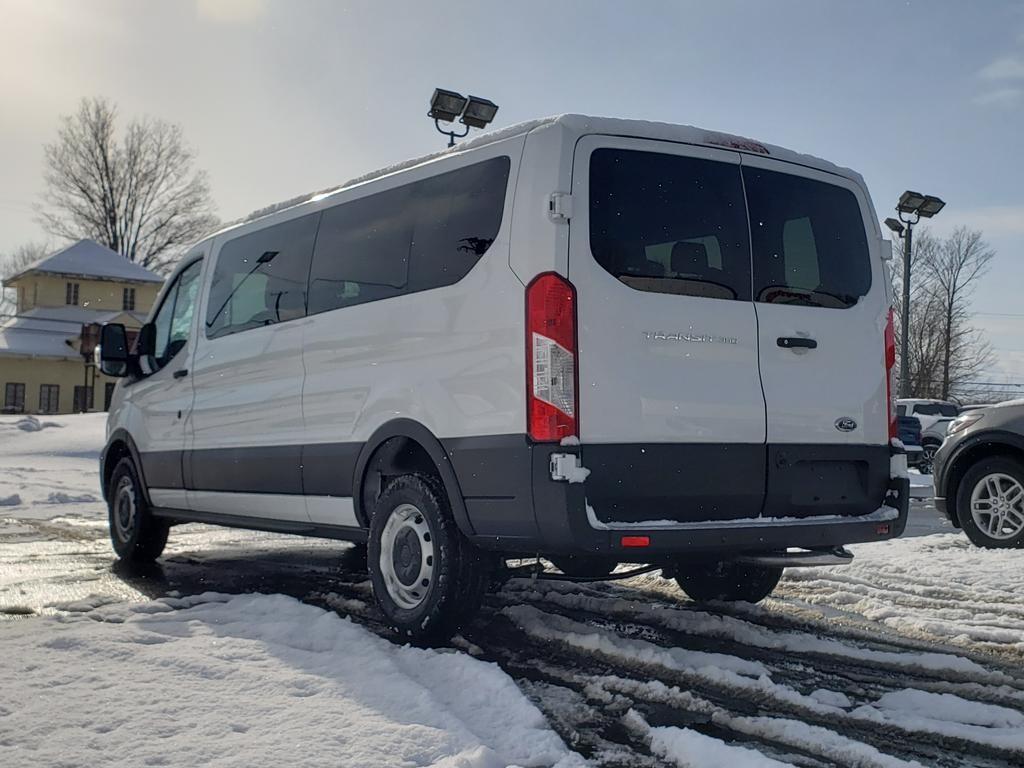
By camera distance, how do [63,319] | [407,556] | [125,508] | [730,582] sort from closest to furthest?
[407,556]
[730,582]
[125,508]
[63,319]

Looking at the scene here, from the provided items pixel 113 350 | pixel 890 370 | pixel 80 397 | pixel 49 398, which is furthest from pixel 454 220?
pixel 49 398

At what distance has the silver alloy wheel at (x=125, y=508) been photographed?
8273 mm

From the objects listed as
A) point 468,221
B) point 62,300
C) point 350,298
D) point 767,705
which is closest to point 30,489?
point 350,298

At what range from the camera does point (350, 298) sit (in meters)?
5.66

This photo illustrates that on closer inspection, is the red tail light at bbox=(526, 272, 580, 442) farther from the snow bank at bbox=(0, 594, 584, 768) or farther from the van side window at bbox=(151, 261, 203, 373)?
the van side window at bbox=(151, 261, 203, 373)

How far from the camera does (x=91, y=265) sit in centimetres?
5756

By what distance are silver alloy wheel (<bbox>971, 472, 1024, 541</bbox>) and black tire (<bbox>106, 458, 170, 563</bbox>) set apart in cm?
648

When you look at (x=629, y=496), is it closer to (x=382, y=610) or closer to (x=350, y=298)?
(x=382, y=610)

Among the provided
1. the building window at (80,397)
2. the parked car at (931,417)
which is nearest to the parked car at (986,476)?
the parked car at (931,417)

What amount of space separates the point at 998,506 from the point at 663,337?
5.25 m

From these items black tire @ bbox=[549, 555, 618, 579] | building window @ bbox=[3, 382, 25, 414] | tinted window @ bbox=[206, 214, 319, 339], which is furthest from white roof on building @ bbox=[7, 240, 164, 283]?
black tire @ bbox=[549, 555, 618, 579]

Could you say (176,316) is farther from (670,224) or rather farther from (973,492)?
(973,492)

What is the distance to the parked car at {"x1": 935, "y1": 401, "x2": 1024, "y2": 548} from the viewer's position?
8.45 meters

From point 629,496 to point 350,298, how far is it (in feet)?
6.69
